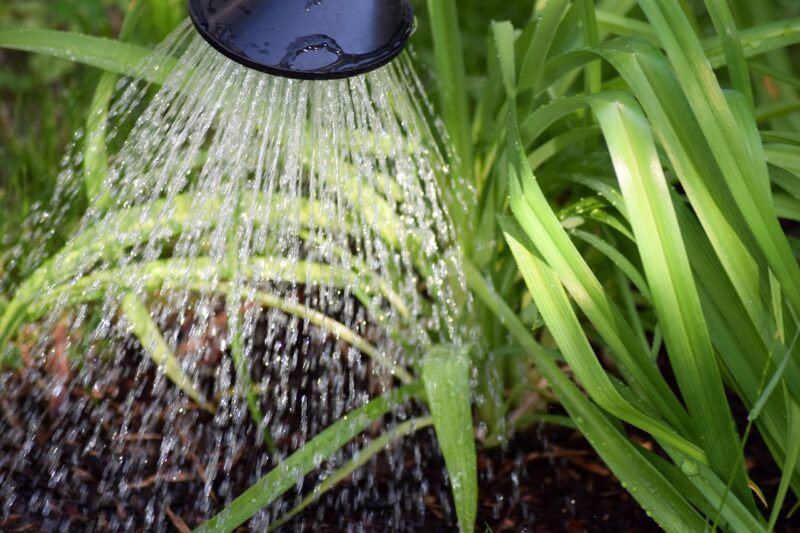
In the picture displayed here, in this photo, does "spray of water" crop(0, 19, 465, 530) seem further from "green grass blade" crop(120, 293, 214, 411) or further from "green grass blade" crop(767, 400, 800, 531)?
"green grass blade" crop(767, 400, 800, 531)

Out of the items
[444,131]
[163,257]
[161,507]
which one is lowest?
[161,507]

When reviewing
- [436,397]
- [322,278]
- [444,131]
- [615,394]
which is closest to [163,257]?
[322,278]

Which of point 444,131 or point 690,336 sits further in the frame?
point 444,131

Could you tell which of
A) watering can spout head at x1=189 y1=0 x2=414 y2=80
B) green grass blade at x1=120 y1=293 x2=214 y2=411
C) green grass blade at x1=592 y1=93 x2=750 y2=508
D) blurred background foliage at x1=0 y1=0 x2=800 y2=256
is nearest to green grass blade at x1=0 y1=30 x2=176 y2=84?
blurred background foliage at x1=0 y1=0 x2=800 y2=256

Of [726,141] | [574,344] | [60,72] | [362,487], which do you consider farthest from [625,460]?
[60,72]

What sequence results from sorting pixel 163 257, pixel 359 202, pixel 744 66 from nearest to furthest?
pixel 744 66
pixel 359 202
pixel 163 257

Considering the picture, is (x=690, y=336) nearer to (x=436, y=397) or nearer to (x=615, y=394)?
(x=615, y=394)

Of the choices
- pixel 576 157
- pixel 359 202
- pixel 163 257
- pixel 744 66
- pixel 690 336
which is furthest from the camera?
pixel 163 257

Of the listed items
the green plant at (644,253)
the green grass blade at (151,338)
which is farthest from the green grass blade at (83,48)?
the green grass blade at (151,338)
